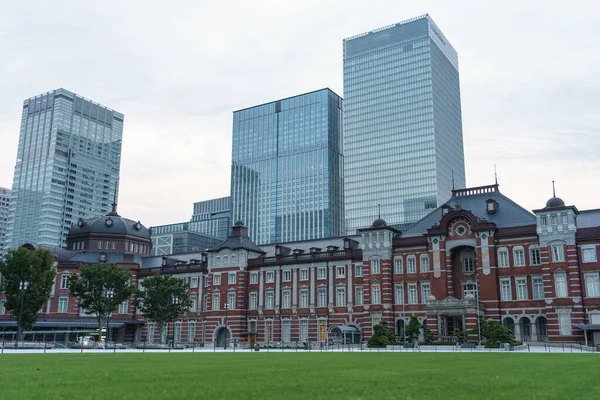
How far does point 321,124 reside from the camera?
19262 cm

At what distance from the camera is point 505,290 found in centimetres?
6744

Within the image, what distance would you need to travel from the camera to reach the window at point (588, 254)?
207ft

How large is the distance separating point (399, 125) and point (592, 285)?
4341 inches

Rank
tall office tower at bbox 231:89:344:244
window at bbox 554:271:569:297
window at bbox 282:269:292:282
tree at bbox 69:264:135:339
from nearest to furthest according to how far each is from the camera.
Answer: window at bbox 554:271:569:297 → tree at bbox 69:264:135:339 → window at bbox 282:269:292:282 → tall office tower at bbox 231:89:344:244

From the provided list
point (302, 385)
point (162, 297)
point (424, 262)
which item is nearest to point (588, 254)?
point (424, 262)

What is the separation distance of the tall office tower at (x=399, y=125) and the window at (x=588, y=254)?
96.0 m

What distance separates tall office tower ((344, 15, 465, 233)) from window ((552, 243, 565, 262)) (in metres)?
95.6

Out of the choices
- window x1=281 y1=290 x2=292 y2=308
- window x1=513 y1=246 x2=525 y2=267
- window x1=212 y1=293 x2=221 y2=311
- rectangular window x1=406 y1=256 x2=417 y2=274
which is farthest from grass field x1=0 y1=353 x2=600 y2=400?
window x1=212 y1=293 x2=221 y2=311

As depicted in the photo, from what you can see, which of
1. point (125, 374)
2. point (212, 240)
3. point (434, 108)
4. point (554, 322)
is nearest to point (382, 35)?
point (434, 108)

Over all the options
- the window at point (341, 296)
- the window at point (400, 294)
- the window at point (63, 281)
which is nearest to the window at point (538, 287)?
the window at point (400, 294)

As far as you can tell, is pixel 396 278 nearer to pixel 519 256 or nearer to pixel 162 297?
pixel 519 256

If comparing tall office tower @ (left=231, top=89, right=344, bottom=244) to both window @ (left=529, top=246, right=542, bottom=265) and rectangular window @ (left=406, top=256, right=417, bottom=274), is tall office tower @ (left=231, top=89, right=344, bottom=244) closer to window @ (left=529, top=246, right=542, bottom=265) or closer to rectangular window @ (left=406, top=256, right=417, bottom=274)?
rectangular window @ (left=406, top=256, right=417, bottom=274)

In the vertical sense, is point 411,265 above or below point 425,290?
above

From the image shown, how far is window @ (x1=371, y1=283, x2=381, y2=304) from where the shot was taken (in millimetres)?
73938
